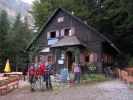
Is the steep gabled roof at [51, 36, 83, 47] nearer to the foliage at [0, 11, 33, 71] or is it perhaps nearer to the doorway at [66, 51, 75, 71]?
the doorway at [66, 51, 75, 71]

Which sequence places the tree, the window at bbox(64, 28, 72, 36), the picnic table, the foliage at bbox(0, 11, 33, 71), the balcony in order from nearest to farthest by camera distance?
the picnic table
the window at bbox(64, 28, 72, 36)
the balcony
the foliage at bbox(0, 11, 33, 71)
the tree

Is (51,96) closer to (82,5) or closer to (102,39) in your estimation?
(102,39)

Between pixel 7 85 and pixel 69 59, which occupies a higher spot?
pixel 69 59

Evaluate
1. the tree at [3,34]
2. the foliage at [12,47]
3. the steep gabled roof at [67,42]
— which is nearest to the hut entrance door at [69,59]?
the steep gabled roof at [67,42]

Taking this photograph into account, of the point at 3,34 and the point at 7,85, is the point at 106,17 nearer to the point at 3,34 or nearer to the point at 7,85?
Answer: the point at 3,34

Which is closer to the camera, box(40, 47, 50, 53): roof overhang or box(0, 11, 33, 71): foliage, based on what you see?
box(40, 47, 50, 53): roof overhang

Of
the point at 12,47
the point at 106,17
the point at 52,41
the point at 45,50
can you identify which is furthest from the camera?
the point at 12,47

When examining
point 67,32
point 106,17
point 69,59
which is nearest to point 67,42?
point 69,59

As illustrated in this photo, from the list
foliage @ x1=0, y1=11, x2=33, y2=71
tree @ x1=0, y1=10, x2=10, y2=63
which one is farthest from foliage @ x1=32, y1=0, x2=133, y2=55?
tree @ x1=0, y1=10, x2=10, y2=63

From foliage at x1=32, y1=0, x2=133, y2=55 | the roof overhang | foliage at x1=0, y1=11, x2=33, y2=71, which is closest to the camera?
the roof overhang

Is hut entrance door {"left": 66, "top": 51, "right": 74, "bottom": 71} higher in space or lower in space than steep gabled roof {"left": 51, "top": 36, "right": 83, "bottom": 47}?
lower

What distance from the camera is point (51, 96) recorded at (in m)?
17.5

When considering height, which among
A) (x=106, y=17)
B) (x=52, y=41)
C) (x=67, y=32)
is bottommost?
(x=52, y=41)

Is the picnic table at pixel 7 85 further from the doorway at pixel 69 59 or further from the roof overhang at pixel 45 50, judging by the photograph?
the roof overhang at pixel 45 50
